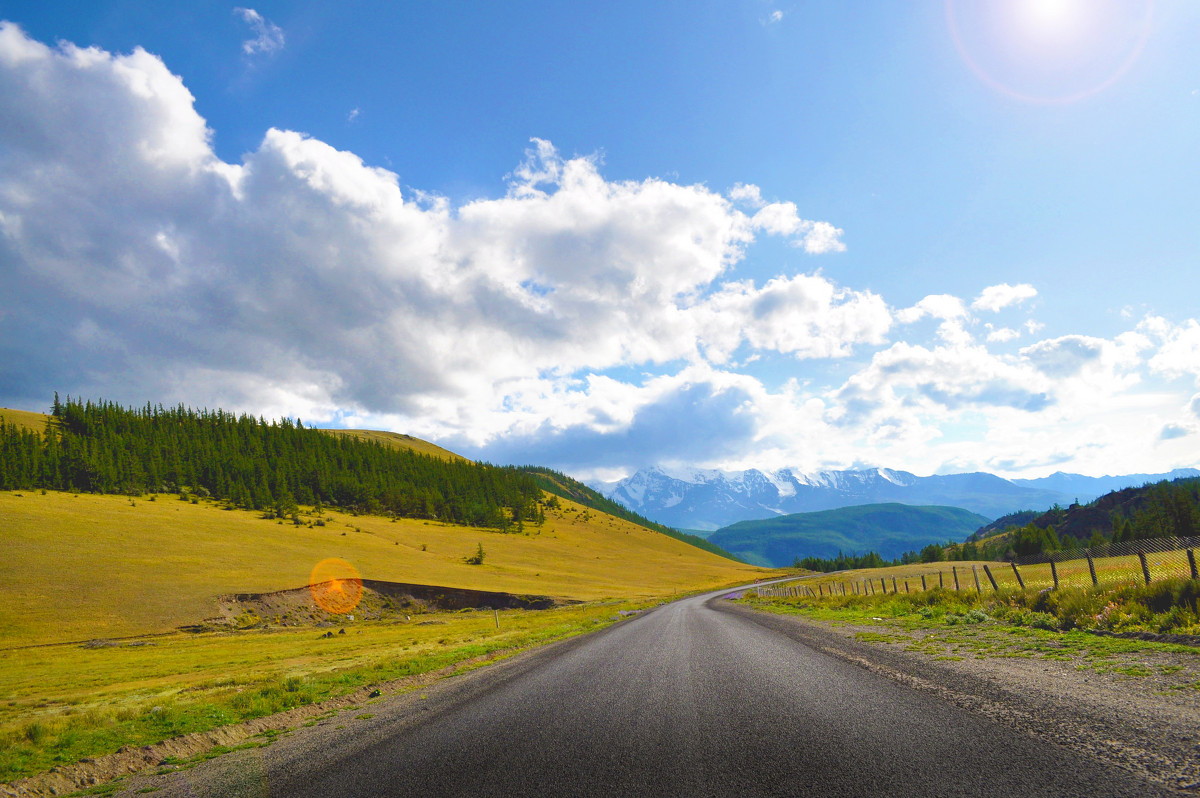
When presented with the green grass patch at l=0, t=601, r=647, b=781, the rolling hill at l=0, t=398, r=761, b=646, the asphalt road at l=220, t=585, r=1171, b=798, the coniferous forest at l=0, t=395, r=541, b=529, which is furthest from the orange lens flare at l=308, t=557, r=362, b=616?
the asphalt road at l=220, t=585, r=1171, b=798

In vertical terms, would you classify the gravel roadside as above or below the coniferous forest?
below

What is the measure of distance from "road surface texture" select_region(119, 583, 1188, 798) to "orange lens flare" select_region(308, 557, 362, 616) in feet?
170

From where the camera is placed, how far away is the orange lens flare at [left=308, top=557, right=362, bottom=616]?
54.7m

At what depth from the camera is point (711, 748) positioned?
6.52m

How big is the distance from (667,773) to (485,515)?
14931 centimetres

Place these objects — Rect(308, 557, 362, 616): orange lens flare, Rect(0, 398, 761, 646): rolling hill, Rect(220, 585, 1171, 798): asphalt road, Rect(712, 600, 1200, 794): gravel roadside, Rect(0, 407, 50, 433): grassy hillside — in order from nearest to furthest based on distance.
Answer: Rect(220, 585, 1171, 798): asphalt road
Rect(712, 600, 1200, 794): gravel roadside
Rect(0, 398, 761, 646): rolling hill
Rect(308, 557, 362, 616): orange lens flare
Rect(0, 407, 50, 433): grassy hillside

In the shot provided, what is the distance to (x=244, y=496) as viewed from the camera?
103938 mm

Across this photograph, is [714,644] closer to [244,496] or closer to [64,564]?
[64,564]

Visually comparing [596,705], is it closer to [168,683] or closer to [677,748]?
[677,748]

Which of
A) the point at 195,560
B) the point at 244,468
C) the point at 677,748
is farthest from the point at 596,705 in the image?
the point at 244,468

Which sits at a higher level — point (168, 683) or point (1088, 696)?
point (1088, 696)

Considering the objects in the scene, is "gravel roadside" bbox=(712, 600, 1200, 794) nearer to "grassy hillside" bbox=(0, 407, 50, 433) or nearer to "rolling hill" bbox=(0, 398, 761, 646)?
"rolling hill" bbox=(0, 398, 761, 646)

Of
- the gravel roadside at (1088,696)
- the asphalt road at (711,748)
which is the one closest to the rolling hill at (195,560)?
the asphalt road at (711,748)

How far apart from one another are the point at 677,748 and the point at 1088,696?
6458 mm
